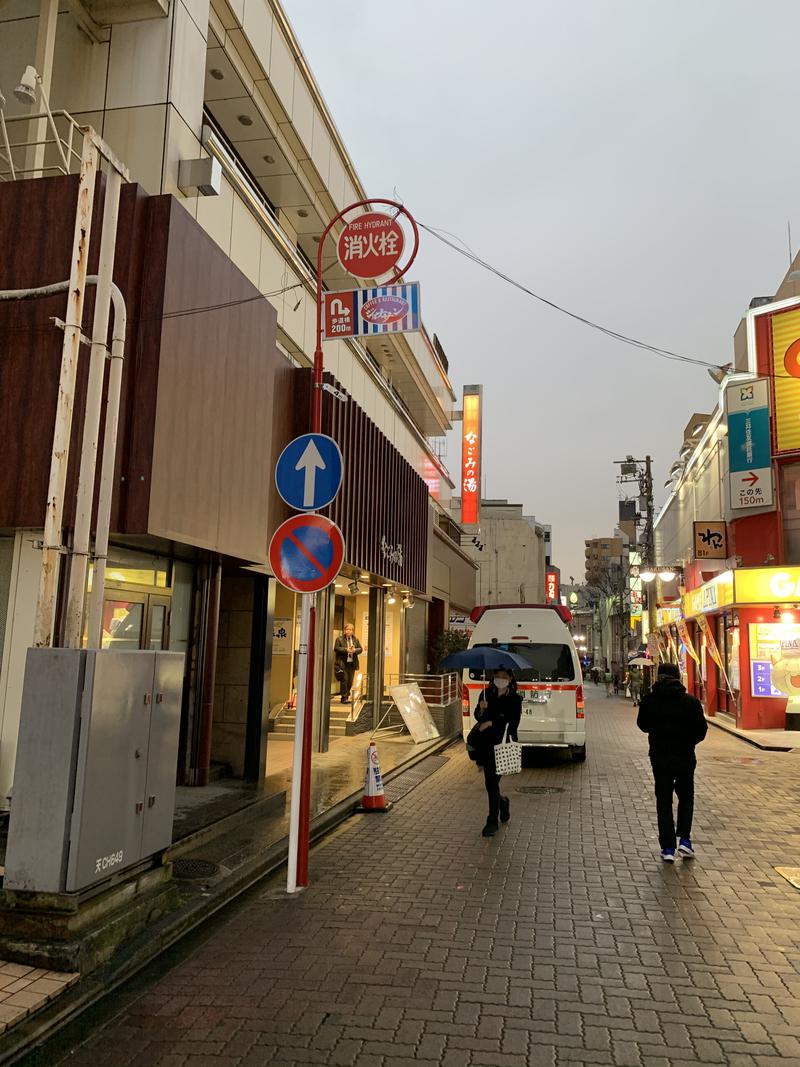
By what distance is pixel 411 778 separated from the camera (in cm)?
1213

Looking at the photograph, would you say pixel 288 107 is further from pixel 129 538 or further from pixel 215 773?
pixel 215 773

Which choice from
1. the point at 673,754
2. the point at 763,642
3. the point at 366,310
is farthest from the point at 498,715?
the point at 763,642

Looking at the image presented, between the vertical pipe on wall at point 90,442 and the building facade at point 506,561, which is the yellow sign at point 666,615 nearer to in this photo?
the building facade at point 506,561

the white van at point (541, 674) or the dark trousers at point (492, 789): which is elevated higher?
the white van at point (541, 674)

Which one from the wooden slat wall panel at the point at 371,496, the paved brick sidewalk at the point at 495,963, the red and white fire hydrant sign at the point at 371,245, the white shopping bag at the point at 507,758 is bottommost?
the paved brick sidewalk at the point at 495,963

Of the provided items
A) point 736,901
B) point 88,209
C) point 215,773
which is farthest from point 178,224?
point 736,901

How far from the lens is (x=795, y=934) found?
17.6 ft

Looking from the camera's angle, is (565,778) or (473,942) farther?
(565,778)

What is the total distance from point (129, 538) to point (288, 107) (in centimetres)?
905

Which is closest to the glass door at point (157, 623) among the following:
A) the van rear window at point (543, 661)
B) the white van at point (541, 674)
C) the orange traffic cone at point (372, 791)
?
the orange traffic cone at point (372, 791)

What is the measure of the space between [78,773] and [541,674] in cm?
1009

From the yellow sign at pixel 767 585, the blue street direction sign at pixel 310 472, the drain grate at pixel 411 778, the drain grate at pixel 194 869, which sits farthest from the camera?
the yellow sign at pixel 767 585

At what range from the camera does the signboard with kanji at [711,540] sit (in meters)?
22.9

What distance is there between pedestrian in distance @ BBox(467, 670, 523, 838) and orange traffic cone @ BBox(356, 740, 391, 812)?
1.50m
